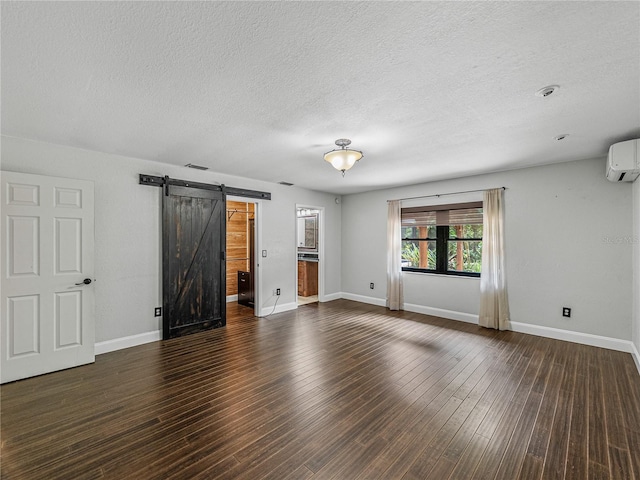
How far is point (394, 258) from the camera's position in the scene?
5852 millimetres

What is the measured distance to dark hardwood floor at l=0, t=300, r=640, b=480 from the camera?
5.95ft

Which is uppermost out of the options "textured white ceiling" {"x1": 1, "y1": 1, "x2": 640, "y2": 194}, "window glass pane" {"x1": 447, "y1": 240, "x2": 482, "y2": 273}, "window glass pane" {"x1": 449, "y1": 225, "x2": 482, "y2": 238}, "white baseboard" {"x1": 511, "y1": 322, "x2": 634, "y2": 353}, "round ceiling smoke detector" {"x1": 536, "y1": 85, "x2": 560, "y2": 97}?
"textured white ceiling" {"x1": 1, "y1": 1, "x2": 640, "y2": 194}

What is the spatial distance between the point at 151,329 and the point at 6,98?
296 centimetres

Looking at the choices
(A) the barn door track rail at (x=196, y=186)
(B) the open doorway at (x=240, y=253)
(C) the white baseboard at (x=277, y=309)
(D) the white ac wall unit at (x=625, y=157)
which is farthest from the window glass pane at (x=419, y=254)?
(B) the open doorway at (x=240, y=253)

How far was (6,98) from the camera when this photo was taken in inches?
87.7

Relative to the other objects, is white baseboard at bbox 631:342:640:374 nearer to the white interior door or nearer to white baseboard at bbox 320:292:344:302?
white baseboard at bbox 320:292:344:302

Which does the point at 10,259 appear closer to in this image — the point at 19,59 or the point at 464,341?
the point at 19,59

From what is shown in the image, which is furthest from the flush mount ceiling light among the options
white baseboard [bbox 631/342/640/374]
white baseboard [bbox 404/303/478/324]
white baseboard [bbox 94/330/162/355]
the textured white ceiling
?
white baseboard [bbox 631/342/640/374]

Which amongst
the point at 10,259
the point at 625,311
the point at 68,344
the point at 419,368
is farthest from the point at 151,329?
the point at 625,311

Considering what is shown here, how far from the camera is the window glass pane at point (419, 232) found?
557cm

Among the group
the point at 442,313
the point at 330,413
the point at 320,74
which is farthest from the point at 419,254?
the point at 320,74

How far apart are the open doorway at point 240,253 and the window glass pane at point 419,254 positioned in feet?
10.6

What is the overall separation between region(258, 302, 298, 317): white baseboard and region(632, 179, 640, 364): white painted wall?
4.93 metres

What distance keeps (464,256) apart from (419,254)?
0.85 metres
